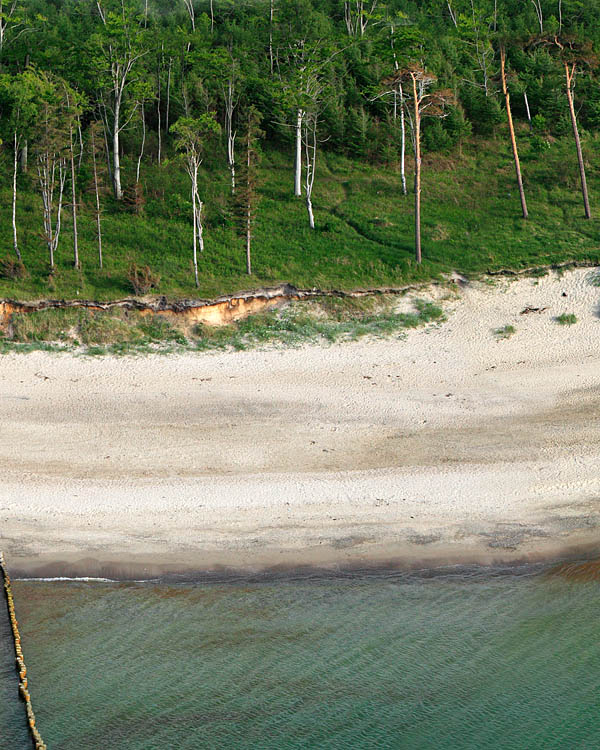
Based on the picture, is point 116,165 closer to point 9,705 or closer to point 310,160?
point 310,160

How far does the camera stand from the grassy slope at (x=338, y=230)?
35.3 metres

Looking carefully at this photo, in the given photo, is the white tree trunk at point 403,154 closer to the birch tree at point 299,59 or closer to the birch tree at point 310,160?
the birch tree at point 310,160

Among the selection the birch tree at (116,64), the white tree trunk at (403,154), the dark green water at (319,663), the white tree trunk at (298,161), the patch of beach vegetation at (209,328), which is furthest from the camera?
the white tree trunk at (403,154)

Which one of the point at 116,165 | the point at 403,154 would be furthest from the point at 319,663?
the point at 403,154

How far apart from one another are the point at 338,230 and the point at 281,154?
36.9 feet

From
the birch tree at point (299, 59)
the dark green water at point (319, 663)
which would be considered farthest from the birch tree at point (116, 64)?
the dark green water at point (319, 663)

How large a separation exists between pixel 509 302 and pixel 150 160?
2448cm

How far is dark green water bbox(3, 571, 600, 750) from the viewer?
13.1 metres

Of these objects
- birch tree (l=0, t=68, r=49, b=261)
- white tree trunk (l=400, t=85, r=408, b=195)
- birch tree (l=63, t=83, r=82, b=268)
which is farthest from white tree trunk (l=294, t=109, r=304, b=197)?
birch tree (l=0, t=68, r=49, b=261)

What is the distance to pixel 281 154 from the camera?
49.1 meters

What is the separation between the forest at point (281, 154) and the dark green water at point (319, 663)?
19.7 metres

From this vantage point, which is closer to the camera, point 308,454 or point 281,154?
point 308,454

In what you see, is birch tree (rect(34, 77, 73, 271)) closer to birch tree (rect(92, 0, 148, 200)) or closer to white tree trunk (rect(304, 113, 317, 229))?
birch tree (rect(92, 0, 148, 200))

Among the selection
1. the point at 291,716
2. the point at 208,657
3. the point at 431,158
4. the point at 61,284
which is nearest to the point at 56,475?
the point at 208,657
